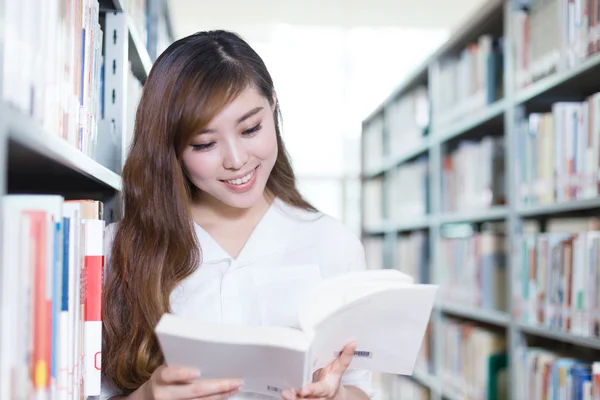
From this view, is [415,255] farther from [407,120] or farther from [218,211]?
[218,211]

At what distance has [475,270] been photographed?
2.49 meters

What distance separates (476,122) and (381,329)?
5.10ft

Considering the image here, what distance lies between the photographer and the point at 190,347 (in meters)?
0.82

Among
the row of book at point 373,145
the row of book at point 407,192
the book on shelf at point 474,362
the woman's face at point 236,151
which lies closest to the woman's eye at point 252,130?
the woman's face at point 236,151

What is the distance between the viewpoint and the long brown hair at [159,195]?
3.90 feet

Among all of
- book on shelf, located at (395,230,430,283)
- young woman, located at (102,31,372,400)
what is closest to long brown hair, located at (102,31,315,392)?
young woman, located at (102,31,372,400)

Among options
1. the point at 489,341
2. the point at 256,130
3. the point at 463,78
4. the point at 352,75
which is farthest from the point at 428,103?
the point at 352,75

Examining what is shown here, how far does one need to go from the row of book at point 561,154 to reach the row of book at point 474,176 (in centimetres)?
31

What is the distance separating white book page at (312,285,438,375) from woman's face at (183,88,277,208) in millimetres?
366

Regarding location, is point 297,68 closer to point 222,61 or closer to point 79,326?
point 222,61

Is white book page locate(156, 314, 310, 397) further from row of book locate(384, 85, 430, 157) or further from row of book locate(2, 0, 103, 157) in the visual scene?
row of book locate(384, 85, 430, 157)

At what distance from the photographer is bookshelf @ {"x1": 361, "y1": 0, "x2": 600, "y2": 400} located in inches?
67.9

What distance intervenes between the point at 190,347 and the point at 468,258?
1929mm

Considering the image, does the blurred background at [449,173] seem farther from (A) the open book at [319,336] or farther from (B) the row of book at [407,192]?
(A) the open book at [319,336]
